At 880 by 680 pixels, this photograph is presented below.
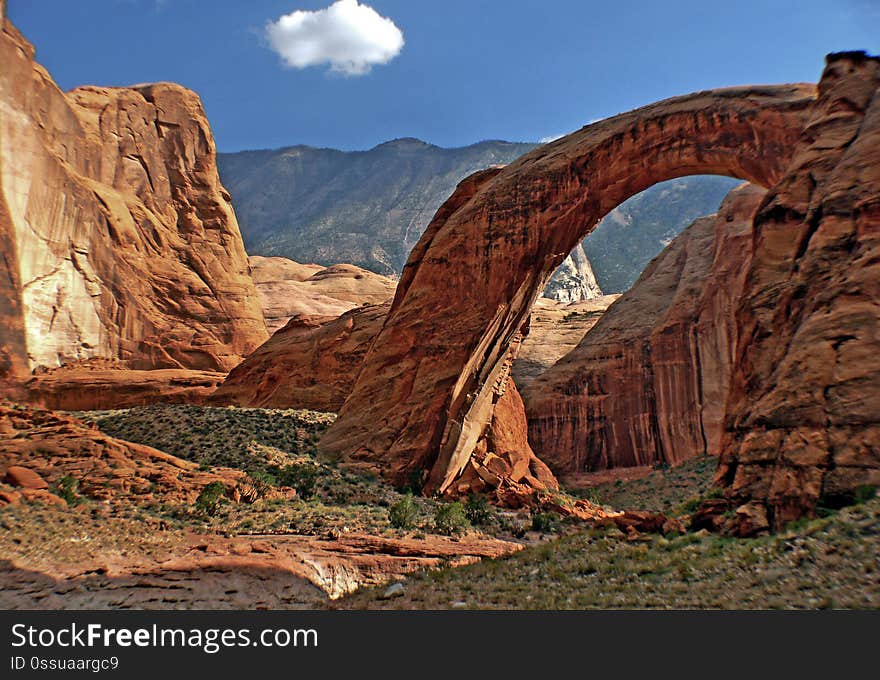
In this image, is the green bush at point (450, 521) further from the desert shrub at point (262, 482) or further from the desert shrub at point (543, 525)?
the desert shrub at point (262, 482)

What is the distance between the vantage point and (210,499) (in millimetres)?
16656

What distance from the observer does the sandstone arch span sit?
23.1 metres

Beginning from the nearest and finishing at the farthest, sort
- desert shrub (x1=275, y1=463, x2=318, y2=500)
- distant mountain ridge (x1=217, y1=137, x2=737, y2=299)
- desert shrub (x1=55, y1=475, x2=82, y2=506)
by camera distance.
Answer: desert shrub (x1=55, y1=475, x2=82, y2=506) < desert shrub (x1=275, y1=463, x2=318, y2=500) < distant mountain ridge (x1=217, y1=137, x2=737, y2=299)

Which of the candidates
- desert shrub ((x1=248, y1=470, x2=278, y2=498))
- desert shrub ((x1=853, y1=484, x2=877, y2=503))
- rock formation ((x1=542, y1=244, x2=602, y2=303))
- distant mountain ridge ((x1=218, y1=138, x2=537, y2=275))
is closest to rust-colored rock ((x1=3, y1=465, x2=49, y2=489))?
desert shrub ((x1=248, y1=470, x2=278, y2=498))

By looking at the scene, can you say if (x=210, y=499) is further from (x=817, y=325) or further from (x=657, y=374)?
(x=657, y=374)

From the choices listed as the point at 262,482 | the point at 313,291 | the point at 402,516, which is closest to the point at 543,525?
the point at 402,516

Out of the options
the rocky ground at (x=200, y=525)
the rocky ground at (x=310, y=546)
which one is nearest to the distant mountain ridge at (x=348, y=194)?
the rocky ground at (x=200, y=525)

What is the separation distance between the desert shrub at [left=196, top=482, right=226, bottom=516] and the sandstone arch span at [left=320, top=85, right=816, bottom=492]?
22.7ft

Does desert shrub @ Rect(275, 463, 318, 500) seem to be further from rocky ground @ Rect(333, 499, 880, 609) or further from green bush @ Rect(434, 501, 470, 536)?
rocky ground @ Rect(333, 499, 880, 609)

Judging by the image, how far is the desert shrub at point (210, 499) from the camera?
16.4 metres

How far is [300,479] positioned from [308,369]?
17594mm

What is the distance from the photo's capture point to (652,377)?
39344 mm

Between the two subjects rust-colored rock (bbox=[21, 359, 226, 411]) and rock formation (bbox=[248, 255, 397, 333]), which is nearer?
rust-colored rock (bbox=[21, 359, 226, 411])
